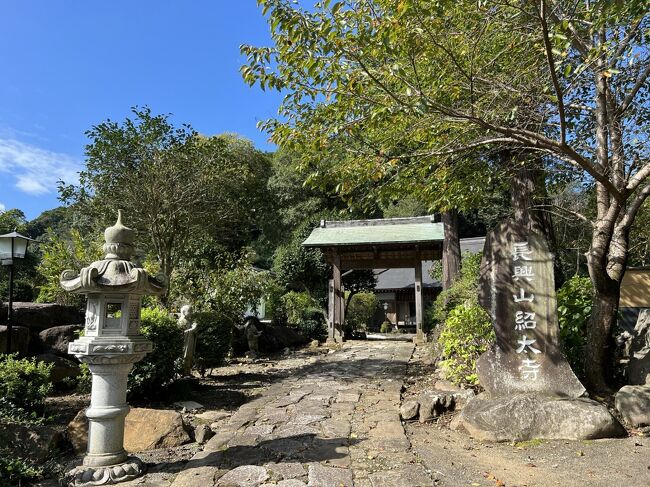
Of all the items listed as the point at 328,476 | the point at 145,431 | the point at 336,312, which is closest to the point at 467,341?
the point at 328,476

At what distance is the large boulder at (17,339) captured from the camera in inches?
300

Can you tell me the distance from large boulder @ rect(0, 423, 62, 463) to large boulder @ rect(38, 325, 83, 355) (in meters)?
Result: 3.98

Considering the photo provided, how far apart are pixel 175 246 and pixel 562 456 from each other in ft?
29.5

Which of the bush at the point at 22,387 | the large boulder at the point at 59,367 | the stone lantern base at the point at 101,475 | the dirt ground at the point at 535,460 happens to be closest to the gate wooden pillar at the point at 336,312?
the large boulder at the point at 59,367

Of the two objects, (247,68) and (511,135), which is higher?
(247,68)

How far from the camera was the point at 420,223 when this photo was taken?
16.6 metres

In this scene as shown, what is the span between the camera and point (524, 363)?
5.79 metres

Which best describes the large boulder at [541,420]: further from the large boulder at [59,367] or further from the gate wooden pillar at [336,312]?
the gate wooden pillar at [336,312]

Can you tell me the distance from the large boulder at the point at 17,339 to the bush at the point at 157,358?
258cm

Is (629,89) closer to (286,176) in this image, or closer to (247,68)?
(247,68)

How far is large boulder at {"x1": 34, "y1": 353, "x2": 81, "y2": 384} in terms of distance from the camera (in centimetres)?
791

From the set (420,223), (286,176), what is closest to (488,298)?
(420,223)

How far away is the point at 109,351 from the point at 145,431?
4.90 ft

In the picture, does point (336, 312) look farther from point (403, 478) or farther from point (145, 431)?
point (403, 478)
